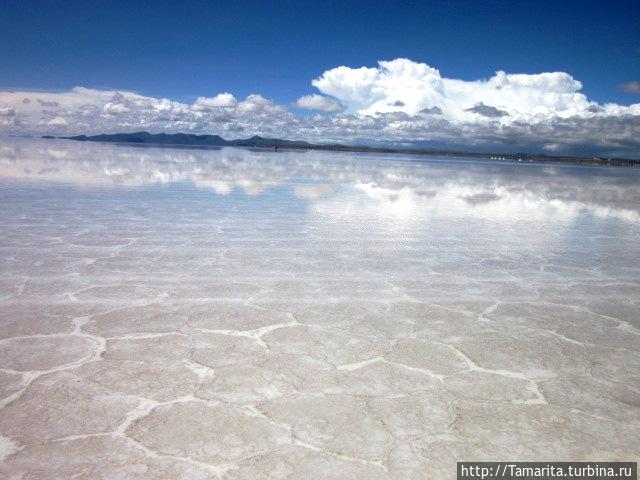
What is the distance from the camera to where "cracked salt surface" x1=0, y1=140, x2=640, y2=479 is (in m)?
2.19

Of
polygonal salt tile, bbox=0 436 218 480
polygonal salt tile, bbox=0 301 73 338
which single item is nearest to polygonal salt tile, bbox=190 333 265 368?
polygonal salt tile, bbox=0 436 218 480

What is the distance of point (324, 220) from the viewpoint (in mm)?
8719

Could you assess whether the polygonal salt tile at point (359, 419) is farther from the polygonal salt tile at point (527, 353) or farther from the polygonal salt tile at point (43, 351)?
the polygonal salt tile at point (43, 351)

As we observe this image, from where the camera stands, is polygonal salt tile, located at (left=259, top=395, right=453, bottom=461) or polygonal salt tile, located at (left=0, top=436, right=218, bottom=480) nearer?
polygonal salt tile, located at (left=0, top=436, right=218, bottom=480)

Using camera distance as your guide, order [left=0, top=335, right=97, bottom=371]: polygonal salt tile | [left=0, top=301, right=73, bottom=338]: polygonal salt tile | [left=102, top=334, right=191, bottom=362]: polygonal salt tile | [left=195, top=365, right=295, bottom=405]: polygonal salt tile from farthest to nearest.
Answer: [left=0, top=301, right=73, bottom=338]: polygonal salt tile < [left=102, top=334, right=191, bottom=362]: polygonal salt tile < [left=0, top=335, right=97, bottom=371]: polygonal salt tile < [left=195, top=365, right=295, bottom=405]: polygonal salt tile

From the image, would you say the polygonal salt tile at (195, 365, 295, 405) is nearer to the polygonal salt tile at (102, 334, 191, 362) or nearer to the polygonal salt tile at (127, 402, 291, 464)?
the polygonal salt tile at (127, 402, 291, 464)

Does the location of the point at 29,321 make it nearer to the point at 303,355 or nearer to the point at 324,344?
the point at 303,355

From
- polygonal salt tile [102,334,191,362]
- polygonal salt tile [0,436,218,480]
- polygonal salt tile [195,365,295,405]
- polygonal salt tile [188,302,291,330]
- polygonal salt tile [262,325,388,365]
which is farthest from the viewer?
polygonal salt tile [188,302,291,330]

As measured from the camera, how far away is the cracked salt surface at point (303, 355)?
2.19 m

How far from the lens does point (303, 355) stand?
313 centimetres

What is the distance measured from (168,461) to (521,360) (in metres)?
2.33

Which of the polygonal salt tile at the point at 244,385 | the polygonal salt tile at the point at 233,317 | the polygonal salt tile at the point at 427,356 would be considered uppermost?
the polygonal salt tile at the point at 233,317

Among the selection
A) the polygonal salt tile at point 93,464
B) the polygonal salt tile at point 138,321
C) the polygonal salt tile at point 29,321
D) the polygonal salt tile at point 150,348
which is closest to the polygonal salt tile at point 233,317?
the polygonal salt tile at point 138,321

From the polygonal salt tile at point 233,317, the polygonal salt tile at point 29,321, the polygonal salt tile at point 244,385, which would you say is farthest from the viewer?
the polygonal salt tile at point 233,317
